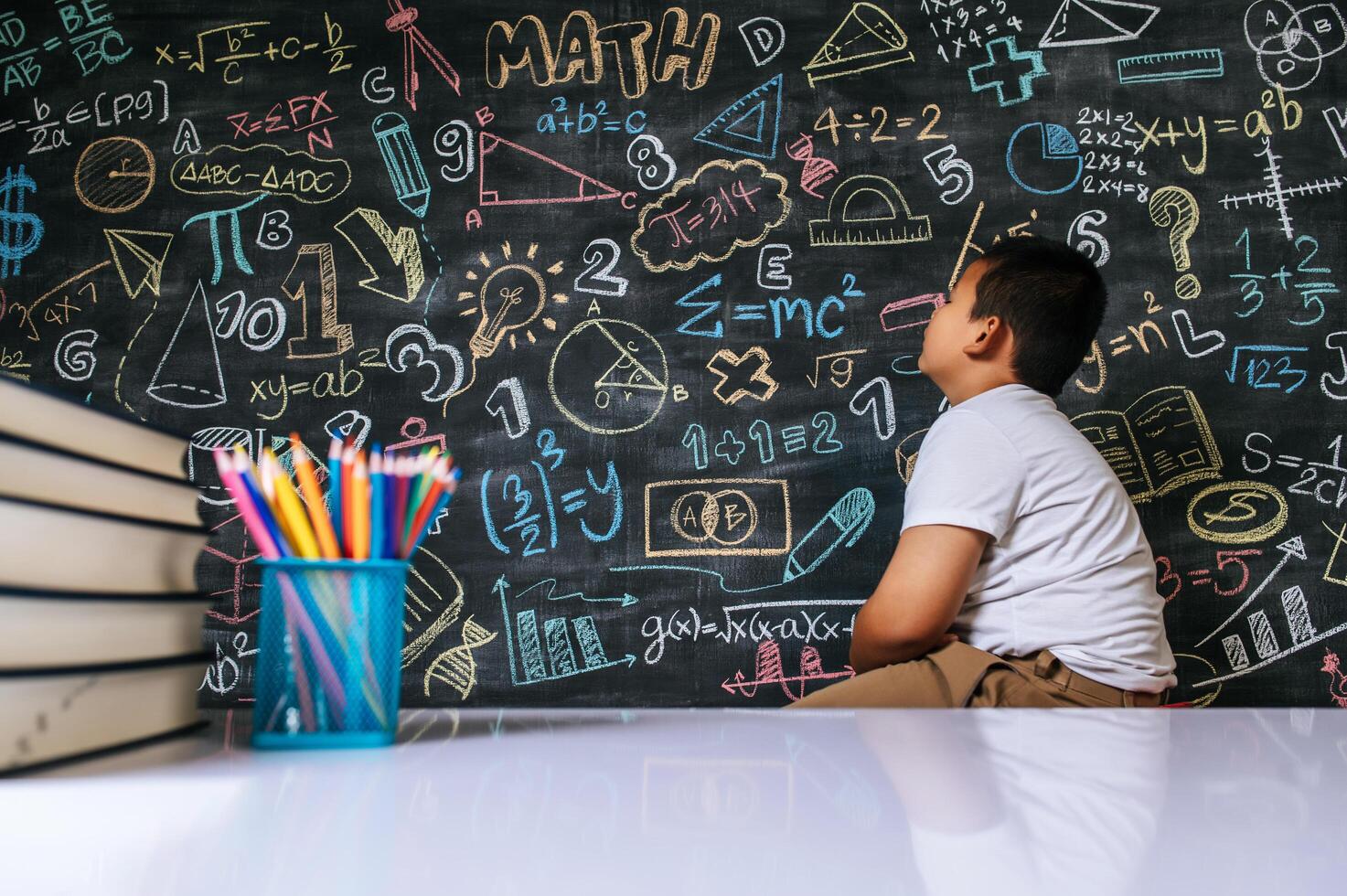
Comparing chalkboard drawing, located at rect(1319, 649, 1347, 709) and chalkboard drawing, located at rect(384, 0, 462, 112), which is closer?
chalkboard drawing, located at rect(1319, 649, 1347, 709)

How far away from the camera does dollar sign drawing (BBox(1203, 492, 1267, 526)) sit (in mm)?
2203

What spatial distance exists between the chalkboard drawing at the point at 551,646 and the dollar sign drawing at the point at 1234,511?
1.31 meters

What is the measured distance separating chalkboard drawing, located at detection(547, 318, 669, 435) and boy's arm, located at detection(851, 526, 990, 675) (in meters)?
0.83

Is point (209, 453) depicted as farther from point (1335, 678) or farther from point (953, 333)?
point (1335, 678)

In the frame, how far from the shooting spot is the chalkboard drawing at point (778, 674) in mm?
2154

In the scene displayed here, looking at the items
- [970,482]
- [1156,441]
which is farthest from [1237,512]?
[970,482]

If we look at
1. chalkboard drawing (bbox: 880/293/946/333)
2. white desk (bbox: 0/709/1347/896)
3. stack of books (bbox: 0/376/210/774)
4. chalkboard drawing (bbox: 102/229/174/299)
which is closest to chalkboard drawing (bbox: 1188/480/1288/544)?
chalkboard drawing (bbox: 880/293/946/333)

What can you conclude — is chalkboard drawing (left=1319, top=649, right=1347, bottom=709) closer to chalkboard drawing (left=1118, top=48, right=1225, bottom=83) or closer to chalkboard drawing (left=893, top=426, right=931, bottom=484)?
chalkboard drawing (left=893, top=426, right=931, bottom=484)

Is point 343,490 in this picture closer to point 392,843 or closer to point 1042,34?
point 392,843

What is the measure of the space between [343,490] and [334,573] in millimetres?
55

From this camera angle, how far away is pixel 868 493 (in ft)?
7.29

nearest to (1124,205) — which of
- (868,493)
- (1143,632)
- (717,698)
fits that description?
(868,493)

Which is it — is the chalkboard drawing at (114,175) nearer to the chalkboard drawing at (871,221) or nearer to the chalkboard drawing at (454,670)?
the chalkboard drawing at (454,670)

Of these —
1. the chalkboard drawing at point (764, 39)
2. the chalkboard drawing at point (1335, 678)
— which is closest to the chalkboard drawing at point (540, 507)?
the chalkboard drawing at point (764, 39)
